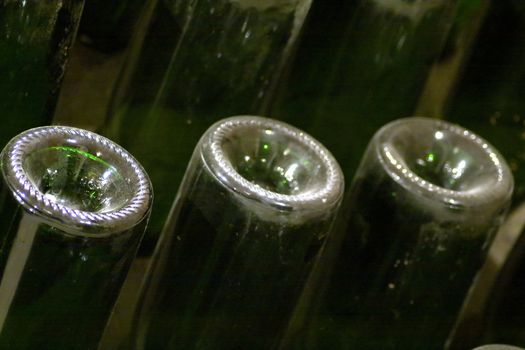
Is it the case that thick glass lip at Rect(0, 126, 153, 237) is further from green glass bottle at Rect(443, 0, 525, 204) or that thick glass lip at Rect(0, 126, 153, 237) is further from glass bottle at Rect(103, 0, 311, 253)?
green glass bottle at Rect(443, 0, 525, 204)

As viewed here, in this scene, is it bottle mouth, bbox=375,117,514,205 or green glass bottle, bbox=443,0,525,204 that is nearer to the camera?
bottle mouth, bbox=375,117,514,205

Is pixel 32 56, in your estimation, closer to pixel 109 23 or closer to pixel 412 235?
pixel 109 23

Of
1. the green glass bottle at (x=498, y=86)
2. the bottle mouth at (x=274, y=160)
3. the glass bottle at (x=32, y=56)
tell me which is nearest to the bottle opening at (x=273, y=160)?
the bottle mouth at (x=274, y=160)

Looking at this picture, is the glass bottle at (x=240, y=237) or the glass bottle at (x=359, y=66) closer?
the glass bottle at (x=240, y=237)

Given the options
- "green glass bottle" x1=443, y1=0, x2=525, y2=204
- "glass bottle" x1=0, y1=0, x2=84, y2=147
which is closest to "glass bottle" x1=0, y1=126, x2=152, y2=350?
"glass bottle" x1=0, y1=0, x2=84, y2=147

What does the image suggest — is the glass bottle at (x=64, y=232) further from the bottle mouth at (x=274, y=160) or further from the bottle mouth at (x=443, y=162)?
the bottle mouth at (x=443, y=162)
